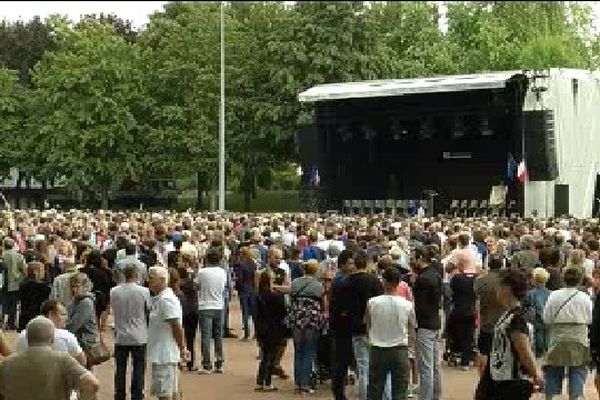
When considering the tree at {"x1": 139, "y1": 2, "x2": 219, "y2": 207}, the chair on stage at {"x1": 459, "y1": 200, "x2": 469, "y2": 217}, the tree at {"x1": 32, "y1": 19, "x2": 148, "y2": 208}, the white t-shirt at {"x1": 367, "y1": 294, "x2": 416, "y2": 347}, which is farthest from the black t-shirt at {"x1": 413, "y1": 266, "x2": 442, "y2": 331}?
the tree at {"x1": 32, "y1": 19, "x2": 148, "y2": 208}

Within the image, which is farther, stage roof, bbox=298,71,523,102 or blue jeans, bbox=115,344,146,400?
stage roof, bbox=298,71,523,102

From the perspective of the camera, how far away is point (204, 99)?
5503 cm

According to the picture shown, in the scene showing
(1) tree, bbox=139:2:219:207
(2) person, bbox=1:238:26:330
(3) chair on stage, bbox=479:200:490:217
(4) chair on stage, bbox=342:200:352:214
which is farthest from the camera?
(1) tree, bbox=139:2:219:207

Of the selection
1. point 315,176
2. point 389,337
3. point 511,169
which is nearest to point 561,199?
point 511,169

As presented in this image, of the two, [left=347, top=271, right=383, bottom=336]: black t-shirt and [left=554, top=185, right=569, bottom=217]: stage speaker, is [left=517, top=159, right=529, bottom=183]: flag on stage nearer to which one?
[left=554, top=185, right=569, bottom=217]: stage speaker

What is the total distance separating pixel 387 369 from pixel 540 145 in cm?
2641

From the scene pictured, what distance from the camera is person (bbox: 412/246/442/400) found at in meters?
11.9

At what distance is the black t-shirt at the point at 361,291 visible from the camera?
37.4ft

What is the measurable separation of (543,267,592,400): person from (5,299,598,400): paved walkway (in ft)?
5.50

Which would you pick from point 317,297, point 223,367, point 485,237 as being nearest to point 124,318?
point 317,297

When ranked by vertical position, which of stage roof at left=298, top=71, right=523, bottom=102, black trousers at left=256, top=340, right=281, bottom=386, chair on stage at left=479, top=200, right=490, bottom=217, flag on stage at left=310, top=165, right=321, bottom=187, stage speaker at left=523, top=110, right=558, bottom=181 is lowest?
black trousers at left=256, top=340, right=281, bottom=386

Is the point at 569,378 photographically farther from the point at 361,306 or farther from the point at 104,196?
the point at 104,196

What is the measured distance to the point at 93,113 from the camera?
55.2 meters

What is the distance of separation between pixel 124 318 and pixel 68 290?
0.90 m
